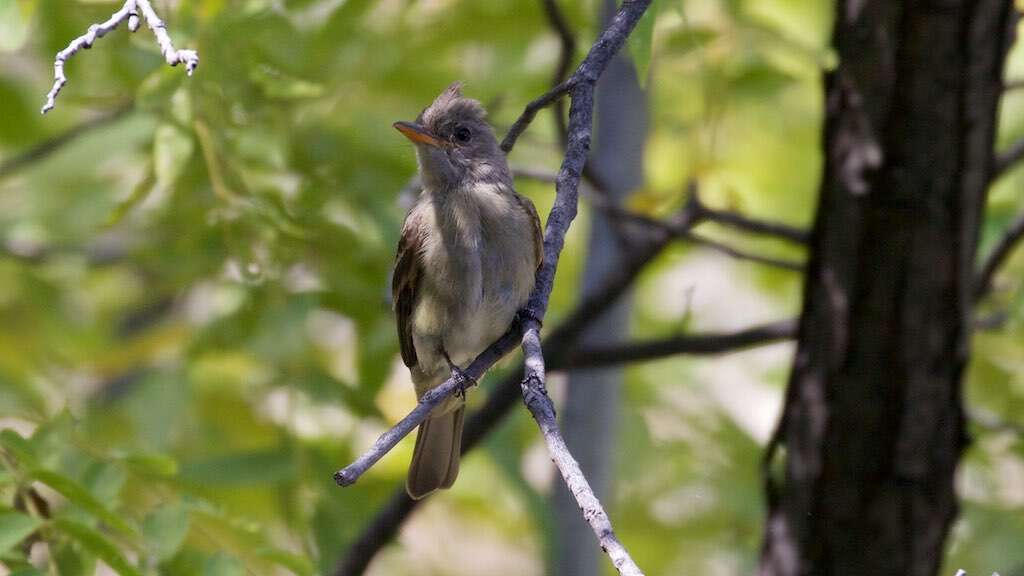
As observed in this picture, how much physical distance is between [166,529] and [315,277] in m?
1.49

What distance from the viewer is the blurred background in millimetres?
3764

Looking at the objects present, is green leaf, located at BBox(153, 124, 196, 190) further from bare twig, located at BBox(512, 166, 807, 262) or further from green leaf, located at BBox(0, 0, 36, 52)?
bare twig, located at BBox(512, 166, 807, 262)

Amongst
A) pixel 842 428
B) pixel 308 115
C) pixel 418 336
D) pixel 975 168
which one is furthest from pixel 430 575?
pixel 975 168

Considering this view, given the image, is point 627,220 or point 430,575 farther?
point 430,575

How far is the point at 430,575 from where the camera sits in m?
5.94

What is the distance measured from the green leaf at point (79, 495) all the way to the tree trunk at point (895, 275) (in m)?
1.96

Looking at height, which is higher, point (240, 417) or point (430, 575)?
point (240, 417)

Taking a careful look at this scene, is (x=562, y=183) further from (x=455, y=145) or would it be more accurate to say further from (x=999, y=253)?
(x=999, y=253)

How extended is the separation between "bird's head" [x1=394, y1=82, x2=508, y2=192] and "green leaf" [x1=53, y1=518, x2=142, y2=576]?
5.90 ft

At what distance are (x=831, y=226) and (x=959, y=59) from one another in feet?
1.88

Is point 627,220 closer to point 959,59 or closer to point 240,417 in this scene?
point 959,59

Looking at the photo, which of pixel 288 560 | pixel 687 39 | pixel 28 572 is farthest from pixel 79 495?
pixel 687 39

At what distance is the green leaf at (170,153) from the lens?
3.76 m

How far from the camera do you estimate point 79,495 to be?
9.72 ft
